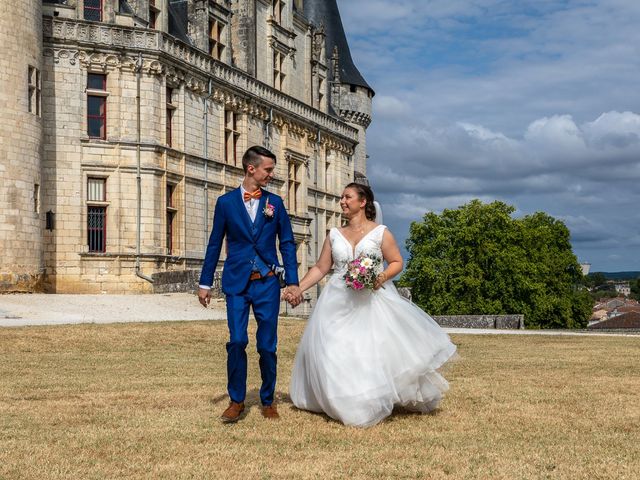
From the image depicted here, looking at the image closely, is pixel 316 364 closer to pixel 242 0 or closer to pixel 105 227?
pixel 105 227

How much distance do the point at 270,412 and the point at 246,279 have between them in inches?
47.6

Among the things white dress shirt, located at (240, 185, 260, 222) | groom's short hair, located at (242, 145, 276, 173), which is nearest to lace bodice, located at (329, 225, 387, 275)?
white dress shirt, located at (240, 185, 260, 222)

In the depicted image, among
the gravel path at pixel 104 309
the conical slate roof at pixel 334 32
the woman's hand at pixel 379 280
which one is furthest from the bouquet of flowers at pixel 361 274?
the conical slate roof at pixel 334 32

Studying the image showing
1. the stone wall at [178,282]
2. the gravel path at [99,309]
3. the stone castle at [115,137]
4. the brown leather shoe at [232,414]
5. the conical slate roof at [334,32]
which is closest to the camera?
the brown leather shoe at [232,414]

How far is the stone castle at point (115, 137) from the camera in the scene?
28188mm

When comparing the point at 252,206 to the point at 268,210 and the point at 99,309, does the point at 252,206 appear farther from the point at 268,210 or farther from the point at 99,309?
the point at 99,309

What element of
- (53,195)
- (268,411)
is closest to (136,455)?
(268,411)

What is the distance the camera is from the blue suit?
26.4 feet

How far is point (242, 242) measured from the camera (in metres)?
8.16

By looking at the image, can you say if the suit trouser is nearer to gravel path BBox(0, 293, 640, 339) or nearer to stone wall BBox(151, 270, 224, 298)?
gravel path BBox(0, 293, 640, 339)

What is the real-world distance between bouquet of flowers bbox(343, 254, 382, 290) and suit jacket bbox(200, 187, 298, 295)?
49 centimetres

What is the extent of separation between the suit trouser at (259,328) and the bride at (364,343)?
205 millimetres

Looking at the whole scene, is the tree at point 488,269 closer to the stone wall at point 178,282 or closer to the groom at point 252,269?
the stone wall at point 178,282

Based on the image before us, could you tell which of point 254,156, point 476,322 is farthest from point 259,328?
point 476,322
